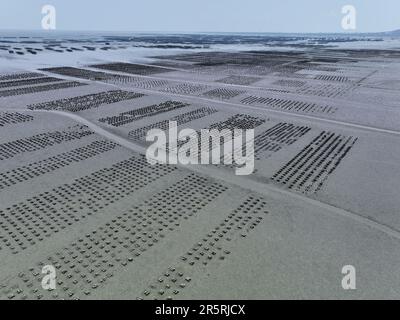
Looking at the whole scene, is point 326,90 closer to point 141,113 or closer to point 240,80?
point 240,80

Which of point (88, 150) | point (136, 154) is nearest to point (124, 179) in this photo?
point (136, 154)

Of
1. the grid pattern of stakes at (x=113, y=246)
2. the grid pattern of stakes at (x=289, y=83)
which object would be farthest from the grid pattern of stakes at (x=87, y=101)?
the grid pattern of stakes at (x=113, y=246)

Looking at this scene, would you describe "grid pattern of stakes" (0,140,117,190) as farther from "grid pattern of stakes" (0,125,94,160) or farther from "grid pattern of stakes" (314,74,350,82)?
"grid pattern of stakes" (314,74,350,82)

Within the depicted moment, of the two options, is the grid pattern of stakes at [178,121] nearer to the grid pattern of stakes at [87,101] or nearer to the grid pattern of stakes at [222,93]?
the grid pattern of stakes at [222,93]

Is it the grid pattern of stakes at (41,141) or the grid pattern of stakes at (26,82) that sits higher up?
the grid pattern of stakes at (26,82)

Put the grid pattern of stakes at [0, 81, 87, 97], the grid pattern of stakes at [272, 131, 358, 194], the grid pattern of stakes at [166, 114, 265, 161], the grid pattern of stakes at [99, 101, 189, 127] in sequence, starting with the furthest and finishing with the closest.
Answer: the grid pattern of stakes at [0, 81, 87, 97], the grid pattern of stakes at [99, 101, 189, 127], the grid pattern of stakes at [166, 114, 265, 161], the grid pattern of stakes at [272, 131, 358, 194]

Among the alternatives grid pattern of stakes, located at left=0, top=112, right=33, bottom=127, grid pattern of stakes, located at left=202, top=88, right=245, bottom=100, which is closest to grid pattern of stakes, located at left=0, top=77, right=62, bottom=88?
grid pattern of stakes, located at left=0, top=112, right=33, bottom=127
